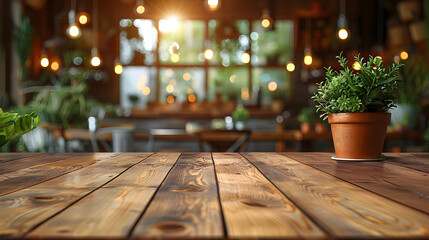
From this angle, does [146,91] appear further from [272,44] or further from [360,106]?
[360,106]

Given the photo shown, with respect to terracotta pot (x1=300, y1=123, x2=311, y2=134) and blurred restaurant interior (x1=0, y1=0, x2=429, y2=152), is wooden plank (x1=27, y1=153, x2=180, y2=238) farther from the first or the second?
blurred restaurant interior (x1=0, y1=0, x2=429, y2=152)

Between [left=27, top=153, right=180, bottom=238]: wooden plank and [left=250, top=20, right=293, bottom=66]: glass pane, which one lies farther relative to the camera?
[left=250, top=20, right=293, bottom=66]: glass pane

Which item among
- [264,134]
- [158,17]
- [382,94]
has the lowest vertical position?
[264,134]

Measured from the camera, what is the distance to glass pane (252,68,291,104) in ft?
27.0

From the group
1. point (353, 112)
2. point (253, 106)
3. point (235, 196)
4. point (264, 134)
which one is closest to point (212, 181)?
point (235, 196)

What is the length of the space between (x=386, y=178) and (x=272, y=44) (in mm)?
7692

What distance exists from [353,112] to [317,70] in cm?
690

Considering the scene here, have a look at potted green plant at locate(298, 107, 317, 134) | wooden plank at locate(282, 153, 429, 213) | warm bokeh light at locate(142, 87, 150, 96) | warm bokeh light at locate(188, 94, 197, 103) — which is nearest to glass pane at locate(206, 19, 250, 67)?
warm bokeh light at locate(188, 94, 197, 103)

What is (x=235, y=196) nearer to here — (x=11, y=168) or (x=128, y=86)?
(x=11, y=168)

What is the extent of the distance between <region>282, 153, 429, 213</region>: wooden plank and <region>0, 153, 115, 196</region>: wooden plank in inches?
26.0

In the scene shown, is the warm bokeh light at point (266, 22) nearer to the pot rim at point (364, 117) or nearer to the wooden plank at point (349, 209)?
the pot rim at point (364, 117)

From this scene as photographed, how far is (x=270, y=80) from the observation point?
27.5ft

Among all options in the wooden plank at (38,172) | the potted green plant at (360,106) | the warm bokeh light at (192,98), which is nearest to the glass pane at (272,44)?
the warm bokeh light at (192,98)

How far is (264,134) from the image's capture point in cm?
456
